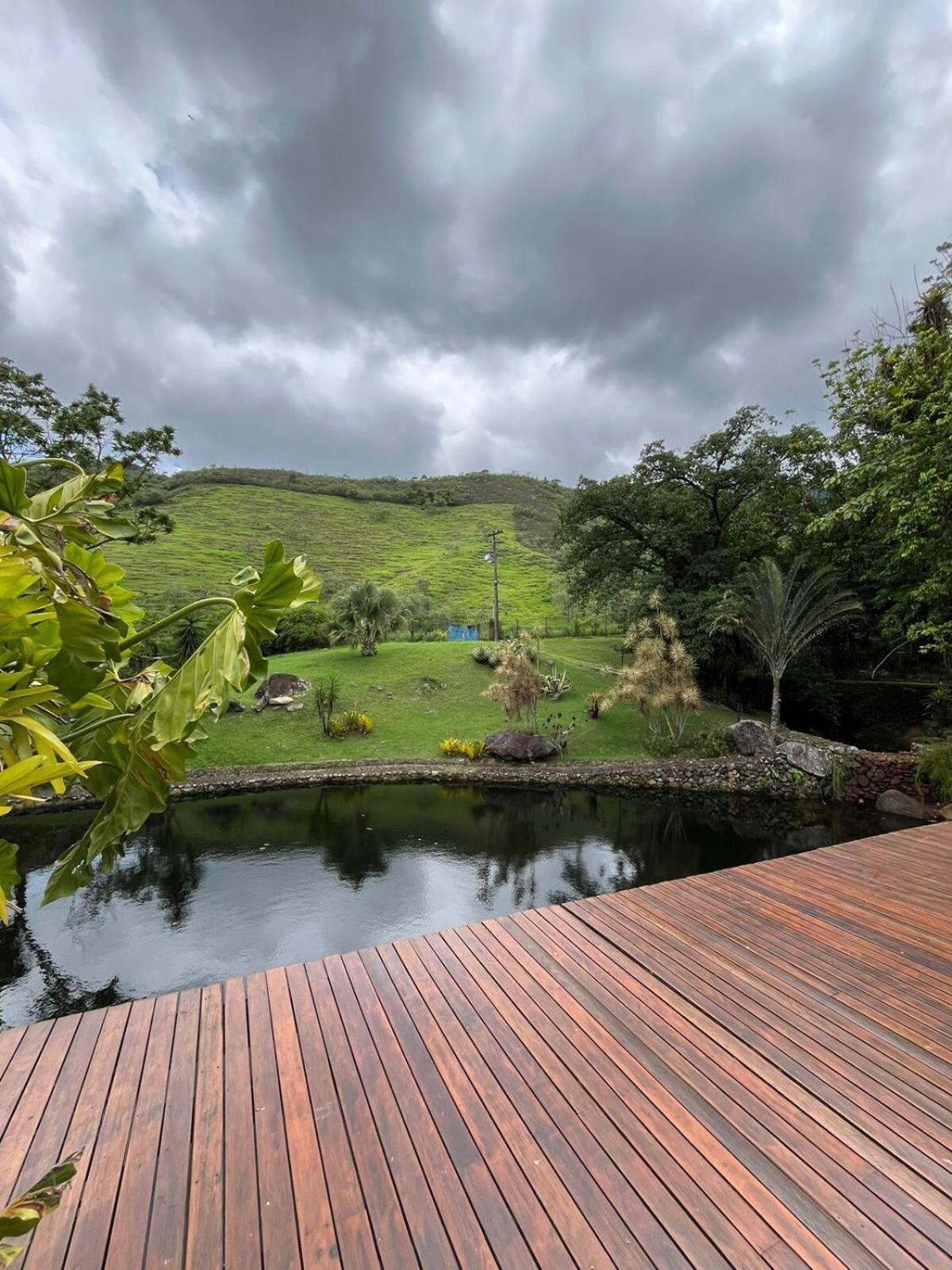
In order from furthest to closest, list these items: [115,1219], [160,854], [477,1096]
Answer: [160,854] < [477,1096] < [115,1219]

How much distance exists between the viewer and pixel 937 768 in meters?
9.19

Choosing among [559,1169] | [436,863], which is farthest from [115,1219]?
[436,863]

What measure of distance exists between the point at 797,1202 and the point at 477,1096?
1.09 m

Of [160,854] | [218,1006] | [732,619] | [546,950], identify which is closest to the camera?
[218,1006]

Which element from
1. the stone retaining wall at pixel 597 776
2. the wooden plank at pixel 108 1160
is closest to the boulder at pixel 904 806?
the stone retaining wall at pixel 597 776

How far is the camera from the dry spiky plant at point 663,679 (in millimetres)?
11672

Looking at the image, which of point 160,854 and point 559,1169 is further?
point 160,854

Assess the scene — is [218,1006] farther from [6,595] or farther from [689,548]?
[689,548]

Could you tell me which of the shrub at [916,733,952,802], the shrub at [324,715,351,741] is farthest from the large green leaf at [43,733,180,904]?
the shrub at [324,715,351,741]

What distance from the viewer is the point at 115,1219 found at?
179cm

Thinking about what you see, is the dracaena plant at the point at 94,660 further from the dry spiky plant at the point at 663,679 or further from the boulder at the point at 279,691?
the boulder at the point at 279,691

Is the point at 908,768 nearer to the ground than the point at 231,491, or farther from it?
nearer to the ground

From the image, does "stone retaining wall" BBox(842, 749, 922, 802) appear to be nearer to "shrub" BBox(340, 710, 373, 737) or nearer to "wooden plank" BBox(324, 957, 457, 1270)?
"shrub" BBox(340, 710, 373, 737)

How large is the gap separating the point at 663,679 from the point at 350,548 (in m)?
37.0
